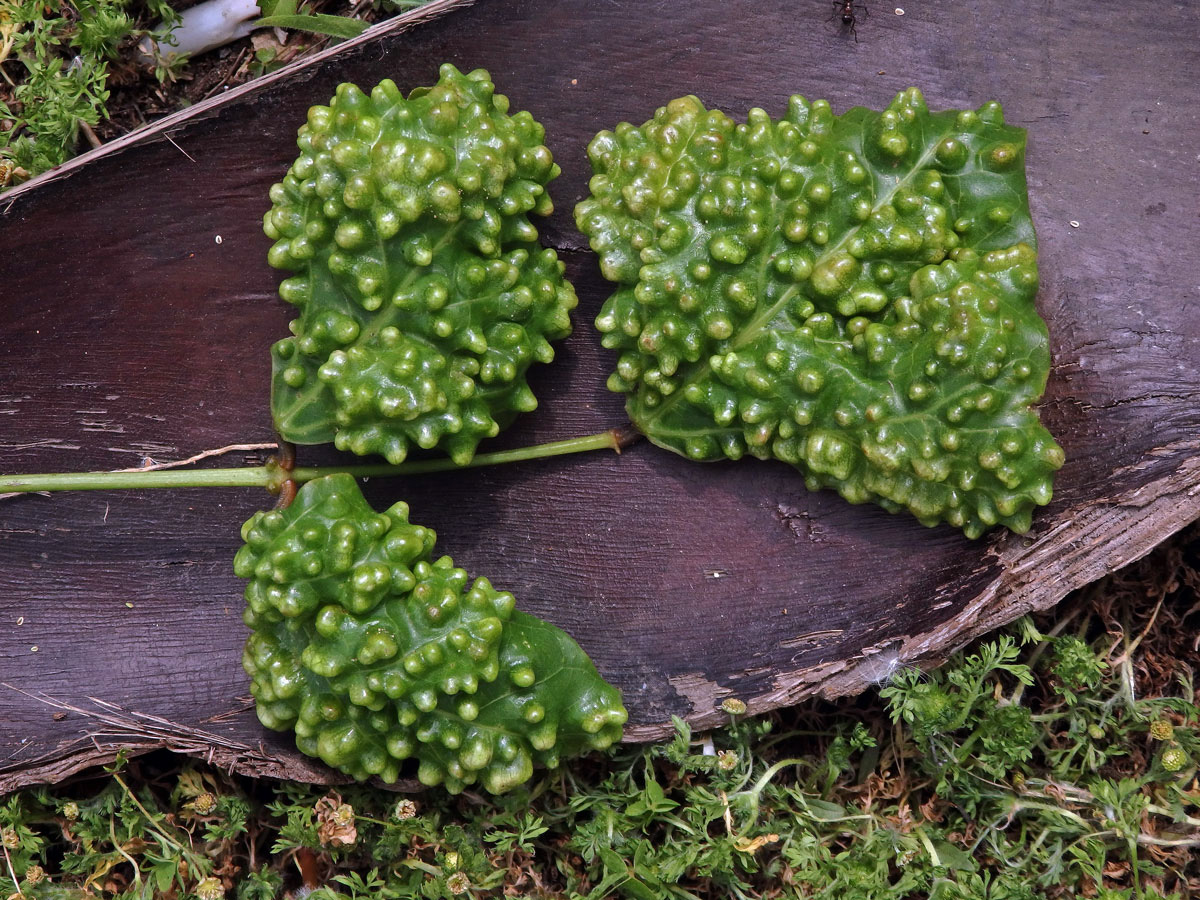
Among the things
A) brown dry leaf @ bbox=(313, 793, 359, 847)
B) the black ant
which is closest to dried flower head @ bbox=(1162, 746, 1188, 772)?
the black ant

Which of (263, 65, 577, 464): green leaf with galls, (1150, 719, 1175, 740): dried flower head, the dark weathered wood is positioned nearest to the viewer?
(263, 65, 577, 464): green leaf with galls

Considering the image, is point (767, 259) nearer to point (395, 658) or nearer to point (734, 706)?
point (734, 706)

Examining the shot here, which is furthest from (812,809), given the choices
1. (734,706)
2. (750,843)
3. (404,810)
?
(404,810)

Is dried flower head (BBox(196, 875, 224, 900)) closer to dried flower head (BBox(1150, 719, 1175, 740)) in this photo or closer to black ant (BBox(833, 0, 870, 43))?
dried flower head (BBox(1150, 719, 1175, 740))

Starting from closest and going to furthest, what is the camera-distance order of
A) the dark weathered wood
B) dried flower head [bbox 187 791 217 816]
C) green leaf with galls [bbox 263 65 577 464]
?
green leaf with galls [bbox 263 65 577 464], the dark weathered wood, dried flower head [bbox 187 791 217 816]

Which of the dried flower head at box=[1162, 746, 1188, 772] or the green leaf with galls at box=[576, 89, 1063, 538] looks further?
the dried flower head at box=[1162, 746, 1188, 772]

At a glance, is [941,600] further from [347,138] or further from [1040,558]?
[347,138]

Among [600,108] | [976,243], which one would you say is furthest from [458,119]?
[976,243]
